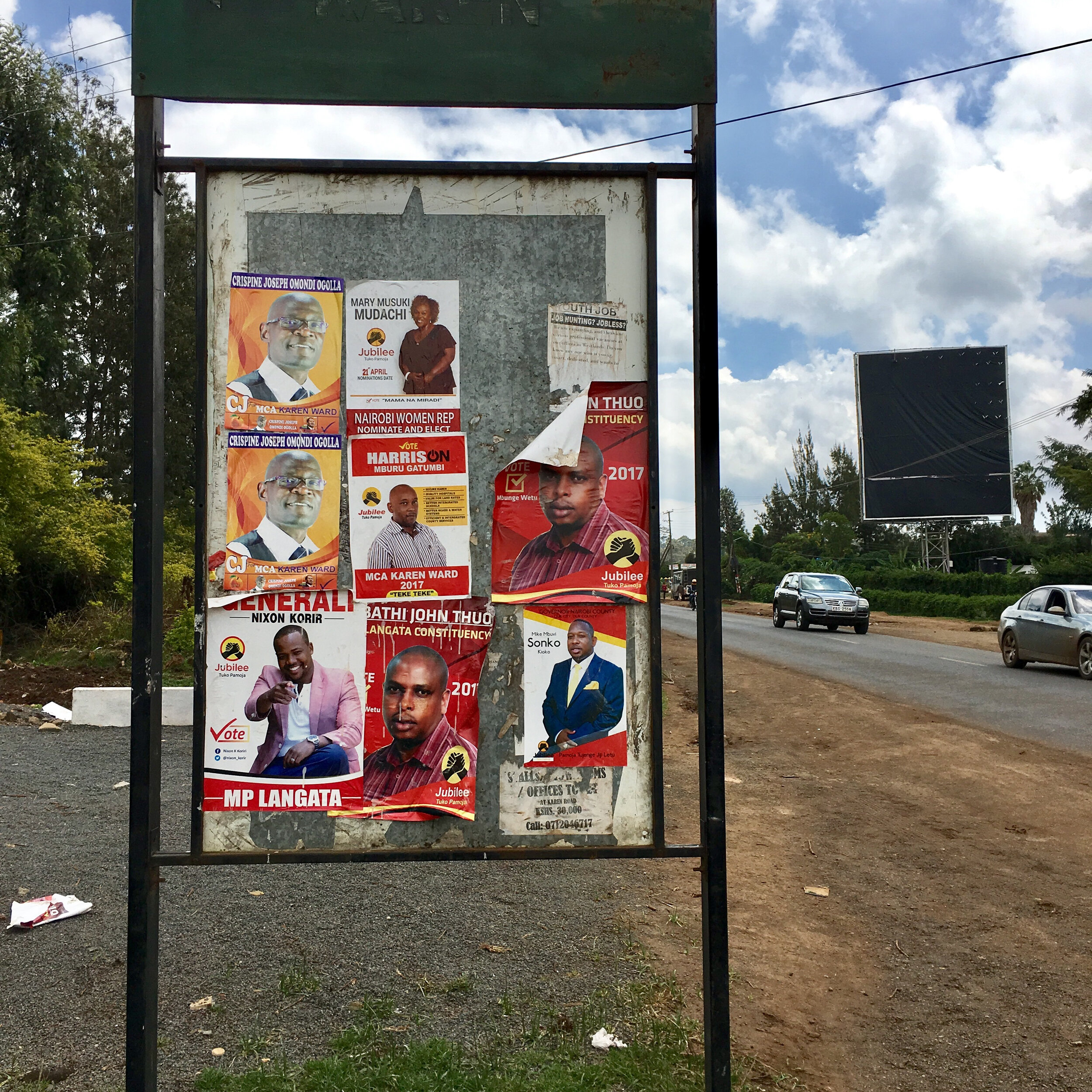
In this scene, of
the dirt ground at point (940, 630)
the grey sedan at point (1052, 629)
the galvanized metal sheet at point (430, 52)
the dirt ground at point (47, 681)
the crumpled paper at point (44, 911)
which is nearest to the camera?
the galvanized metal sheet at point (430, 52)

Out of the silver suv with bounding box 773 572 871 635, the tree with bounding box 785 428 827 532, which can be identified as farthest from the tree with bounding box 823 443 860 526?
the silver suv with bounding box 773 572 871 635

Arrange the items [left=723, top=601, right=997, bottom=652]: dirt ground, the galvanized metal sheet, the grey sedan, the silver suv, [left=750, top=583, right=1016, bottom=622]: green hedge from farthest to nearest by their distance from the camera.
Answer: [left=750, top=583, right=1016, bottom=622]: green hedge < the silver suv < [left=723, top=601, right=997, bottom=652]: dirt ground < the grey sedan < the galvanized metal sheet

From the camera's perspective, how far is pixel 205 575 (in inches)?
105

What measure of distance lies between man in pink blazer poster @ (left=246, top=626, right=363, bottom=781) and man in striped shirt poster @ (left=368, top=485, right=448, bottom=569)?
29cm

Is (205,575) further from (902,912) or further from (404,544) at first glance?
(902,912)

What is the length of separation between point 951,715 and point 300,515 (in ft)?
35.7

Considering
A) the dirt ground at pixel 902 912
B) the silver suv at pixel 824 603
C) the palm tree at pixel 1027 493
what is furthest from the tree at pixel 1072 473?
the dirt ground at pixel 902 912

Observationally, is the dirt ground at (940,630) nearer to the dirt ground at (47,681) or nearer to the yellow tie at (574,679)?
the dirt ground at (47,681)

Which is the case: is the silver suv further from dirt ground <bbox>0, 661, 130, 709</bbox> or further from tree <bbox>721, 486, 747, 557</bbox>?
tree <bbox>721, 486, 747, 557</bbox>

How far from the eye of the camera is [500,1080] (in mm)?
3107

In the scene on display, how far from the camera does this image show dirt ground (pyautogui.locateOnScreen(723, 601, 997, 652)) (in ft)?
85.9

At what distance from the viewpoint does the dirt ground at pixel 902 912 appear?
3609mm

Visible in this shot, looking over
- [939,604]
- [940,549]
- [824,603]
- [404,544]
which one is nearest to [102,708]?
[404,544]

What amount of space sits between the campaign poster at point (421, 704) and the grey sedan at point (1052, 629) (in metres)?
15.2
